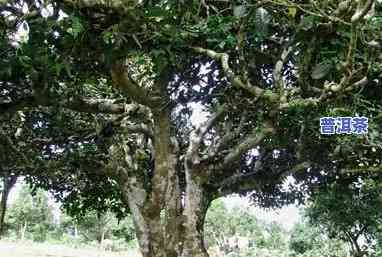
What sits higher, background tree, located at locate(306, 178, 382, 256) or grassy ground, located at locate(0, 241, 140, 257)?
background tree, located at locate(306, 178, 382, 256)

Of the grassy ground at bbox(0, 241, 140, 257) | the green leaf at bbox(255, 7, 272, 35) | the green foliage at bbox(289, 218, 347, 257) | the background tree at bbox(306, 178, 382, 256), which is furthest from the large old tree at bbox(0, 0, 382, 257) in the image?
the green foliage at bbox(289, 218, 347, 257)

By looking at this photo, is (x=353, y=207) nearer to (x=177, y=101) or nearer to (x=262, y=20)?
(x=177, y=101)

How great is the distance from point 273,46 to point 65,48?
5.41 m

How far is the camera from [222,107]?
10414mm

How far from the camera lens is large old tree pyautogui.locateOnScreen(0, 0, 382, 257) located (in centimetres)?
449

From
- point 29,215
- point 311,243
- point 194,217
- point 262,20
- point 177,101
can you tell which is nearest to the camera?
point 262,20

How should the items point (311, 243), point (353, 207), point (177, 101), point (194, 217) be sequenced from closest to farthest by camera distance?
point (194, 217) → point (177, 101) → point (353, 207) → point (311, 243)

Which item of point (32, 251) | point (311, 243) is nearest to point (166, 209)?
point (32, 251)

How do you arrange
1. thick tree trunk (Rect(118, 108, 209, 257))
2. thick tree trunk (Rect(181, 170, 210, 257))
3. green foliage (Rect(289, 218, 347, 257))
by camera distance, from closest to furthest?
1. thick tree trunk (Rect(118, 108, 209, 257))
2. thick tree trunk (Rect(181, 170, 210, 257))
3. green foliage (Rect(289, 218, 347, 257))

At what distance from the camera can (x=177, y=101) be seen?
11.1 meters

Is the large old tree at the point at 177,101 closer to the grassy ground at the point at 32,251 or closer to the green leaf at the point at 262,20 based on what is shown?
the green leaf at the point at 262,20

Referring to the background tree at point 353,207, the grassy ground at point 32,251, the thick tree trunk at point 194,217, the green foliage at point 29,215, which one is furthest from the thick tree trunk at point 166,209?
the green foliage at point 29,215

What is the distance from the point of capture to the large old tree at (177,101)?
14.7 ft

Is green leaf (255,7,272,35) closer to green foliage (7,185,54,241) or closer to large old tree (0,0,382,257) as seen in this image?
large old tree (0,0,382,257)
